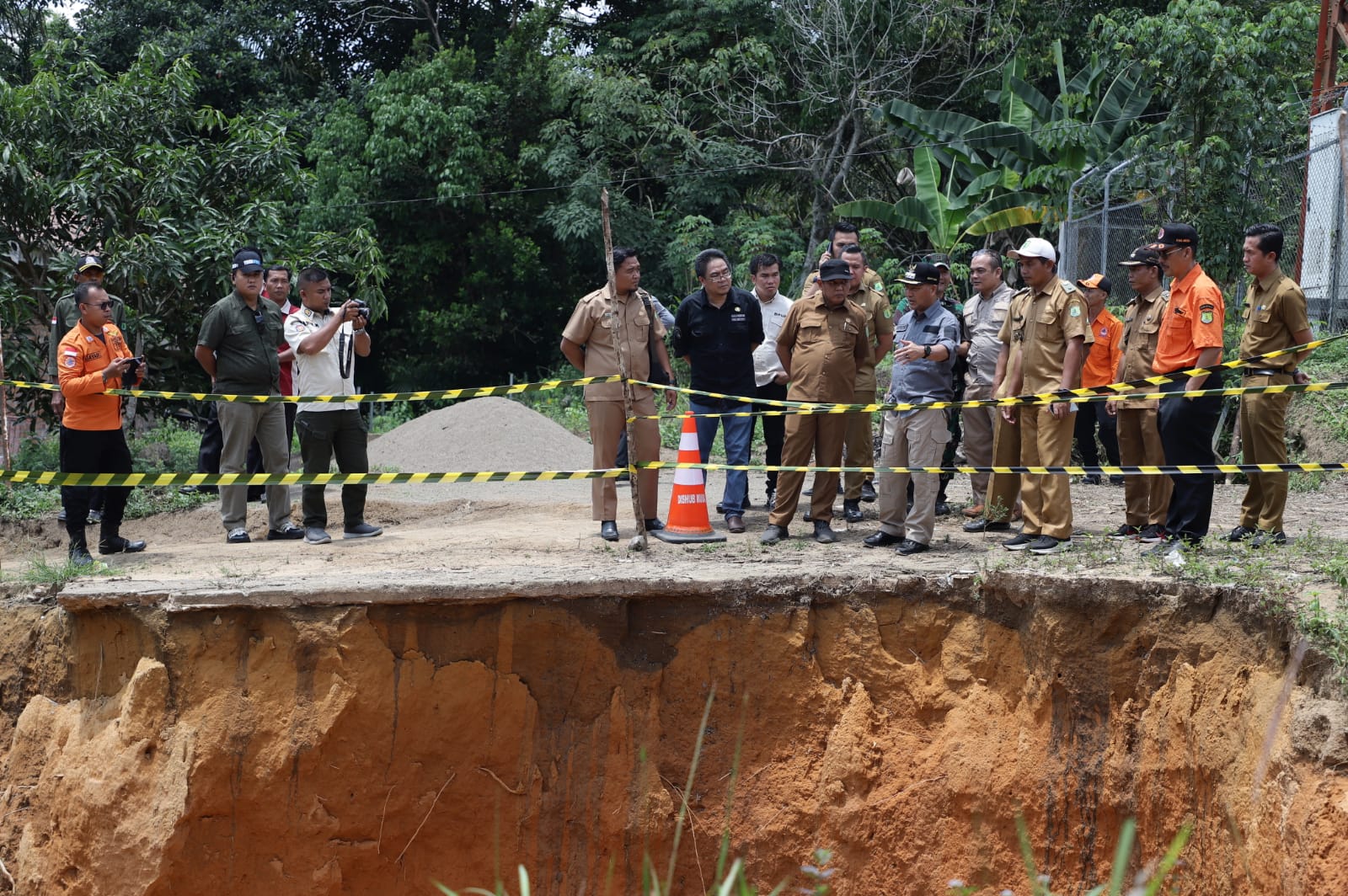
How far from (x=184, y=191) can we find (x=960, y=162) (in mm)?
11418

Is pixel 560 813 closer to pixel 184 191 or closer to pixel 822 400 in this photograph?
pixel 822 400

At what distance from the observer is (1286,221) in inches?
492

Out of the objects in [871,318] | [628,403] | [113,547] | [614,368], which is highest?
[871,318]

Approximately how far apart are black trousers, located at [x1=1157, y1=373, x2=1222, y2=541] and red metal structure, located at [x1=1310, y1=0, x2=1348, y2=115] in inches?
255

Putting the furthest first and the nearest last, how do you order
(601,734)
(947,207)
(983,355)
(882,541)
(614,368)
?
1. (947,207)
2. (983,355)
3. (614,368)
4. (882,541)
5. (601,734)

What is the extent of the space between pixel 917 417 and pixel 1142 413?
1.39m

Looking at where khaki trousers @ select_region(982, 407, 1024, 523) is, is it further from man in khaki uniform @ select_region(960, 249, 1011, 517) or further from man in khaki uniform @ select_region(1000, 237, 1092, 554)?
man in khaki uniform @ select_region(960, 249, 1011, 517)

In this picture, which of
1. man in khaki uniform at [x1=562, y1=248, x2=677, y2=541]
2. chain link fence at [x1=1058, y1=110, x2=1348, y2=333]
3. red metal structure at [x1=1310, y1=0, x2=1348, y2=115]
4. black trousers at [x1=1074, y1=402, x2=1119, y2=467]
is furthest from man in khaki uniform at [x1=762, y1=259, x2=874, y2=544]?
red metal structure at [x1=1310, y1=0, x2=1348, y2=115]

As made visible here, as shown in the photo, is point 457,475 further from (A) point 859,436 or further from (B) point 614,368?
(A) point 859,436

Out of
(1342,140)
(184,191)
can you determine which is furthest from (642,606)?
(184,191)

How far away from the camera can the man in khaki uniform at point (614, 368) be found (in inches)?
283

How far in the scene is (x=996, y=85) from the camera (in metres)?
18.8

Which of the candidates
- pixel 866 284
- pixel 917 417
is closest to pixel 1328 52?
pixel 866 284

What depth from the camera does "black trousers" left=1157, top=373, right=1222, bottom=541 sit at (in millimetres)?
6262
